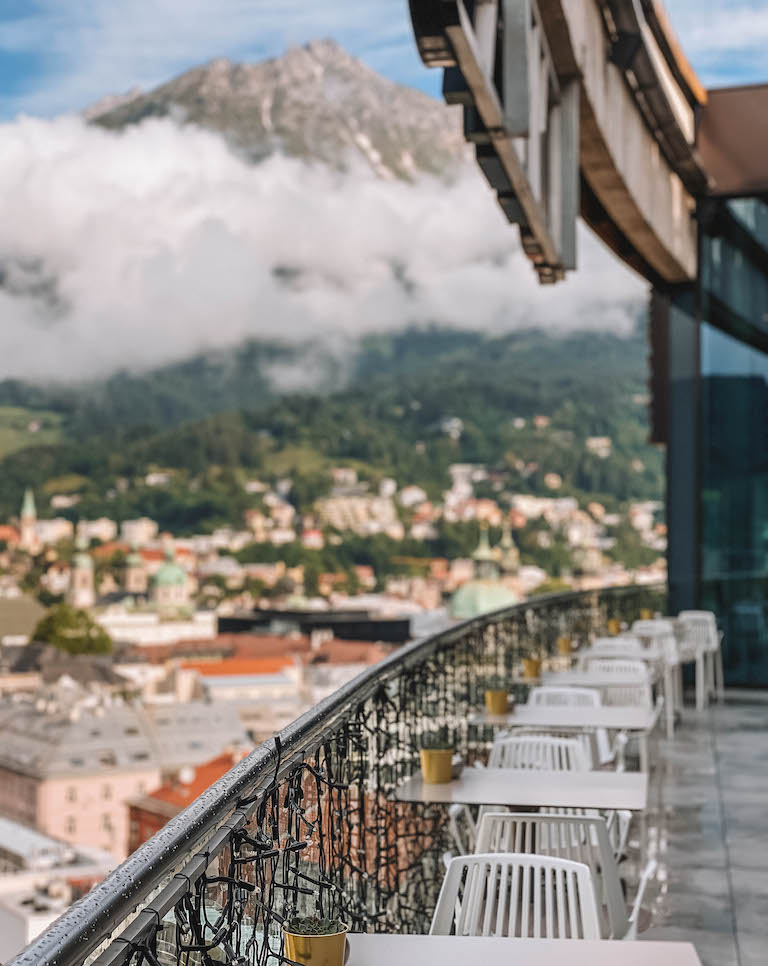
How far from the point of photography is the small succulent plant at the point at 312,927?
188 cm

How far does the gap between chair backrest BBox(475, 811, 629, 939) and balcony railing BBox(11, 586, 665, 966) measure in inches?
13.5

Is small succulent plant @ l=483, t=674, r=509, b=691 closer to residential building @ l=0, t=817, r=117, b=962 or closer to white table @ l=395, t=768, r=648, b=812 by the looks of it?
white table @ l=395, t=768, r=648, b=812

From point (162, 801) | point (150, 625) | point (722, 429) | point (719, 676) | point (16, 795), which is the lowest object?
point (16, 795)

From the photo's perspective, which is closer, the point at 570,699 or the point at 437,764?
the point at 437,764

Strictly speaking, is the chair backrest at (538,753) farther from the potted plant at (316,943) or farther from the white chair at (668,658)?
the white chair at (668,658)

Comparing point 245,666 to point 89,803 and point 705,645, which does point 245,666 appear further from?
point 705,645

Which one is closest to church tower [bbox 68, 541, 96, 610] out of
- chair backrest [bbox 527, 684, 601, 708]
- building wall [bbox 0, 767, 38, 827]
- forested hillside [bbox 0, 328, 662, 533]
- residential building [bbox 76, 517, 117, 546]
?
residential building [bbox 76, 517, 117, 546]

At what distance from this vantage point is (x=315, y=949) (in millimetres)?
1869

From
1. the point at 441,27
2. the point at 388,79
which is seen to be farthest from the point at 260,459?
the point at 441,27

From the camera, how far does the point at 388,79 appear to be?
11075 centimetres

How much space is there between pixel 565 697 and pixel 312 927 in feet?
12.8

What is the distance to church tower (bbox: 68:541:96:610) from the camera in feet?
300

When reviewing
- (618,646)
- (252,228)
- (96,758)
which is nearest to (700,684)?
(618,646)

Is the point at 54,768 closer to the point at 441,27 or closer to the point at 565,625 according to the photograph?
the point at 565,625
